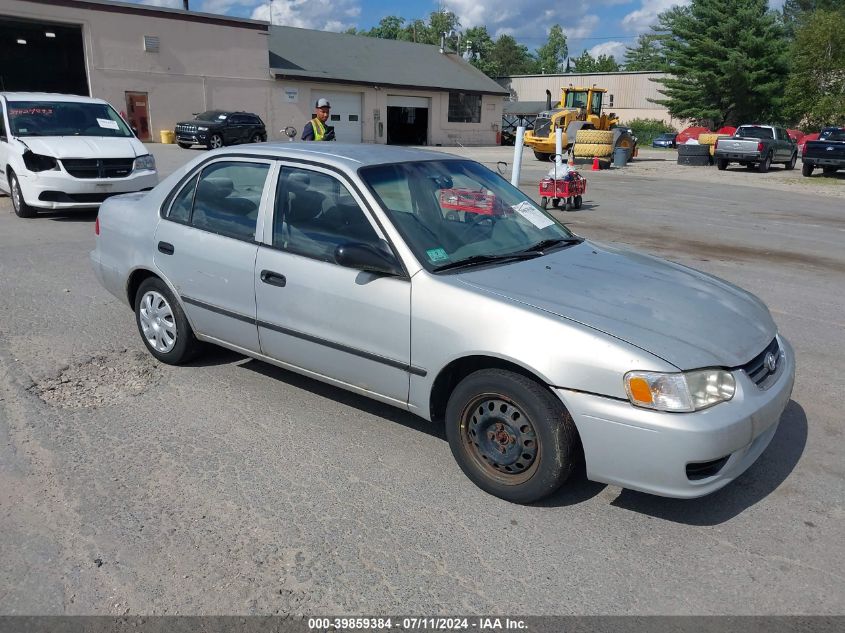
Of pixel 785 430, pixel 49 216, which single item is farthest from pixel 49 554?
pixel 49 216

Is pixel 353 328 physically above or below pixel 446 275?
below

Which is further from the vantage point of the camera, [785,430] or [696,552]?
[785,430]

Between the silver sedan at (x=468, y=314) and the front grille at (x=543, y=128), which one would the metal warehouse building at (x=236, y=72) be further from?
the silver sedan at (x=468, y=314)

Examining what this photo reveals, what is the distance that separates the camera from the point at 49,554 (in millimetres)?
2971

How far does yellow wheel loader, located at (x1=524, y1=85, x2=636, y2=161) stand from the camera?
28.0 metres

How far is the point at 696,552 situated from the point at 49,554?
2799mm

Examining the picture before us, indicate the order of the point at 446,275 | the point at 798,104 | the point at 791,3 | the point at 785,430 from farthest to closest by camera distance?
the point at 791,3
the point at 798,104
the point at 785,430
the point at 446,275

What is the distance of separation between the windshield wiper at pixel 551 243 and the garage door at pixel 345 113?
3684 centimetres

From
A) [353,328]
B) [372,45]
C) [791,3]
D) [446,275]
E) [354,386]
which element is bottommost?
[354,386]

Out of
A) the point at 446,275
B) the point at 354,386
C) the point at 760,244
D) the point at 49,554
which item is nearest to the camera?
the point at 49,554

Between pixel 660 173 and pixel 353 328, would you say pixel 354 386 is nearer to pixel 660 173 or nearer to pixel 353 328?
pixel 353 328

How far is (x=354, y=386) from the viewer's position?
154 inches

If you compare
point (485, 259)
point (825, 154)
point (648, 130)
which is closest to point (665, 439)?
point (485, 259)

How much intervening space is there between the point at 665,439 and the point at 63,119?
465 inches
